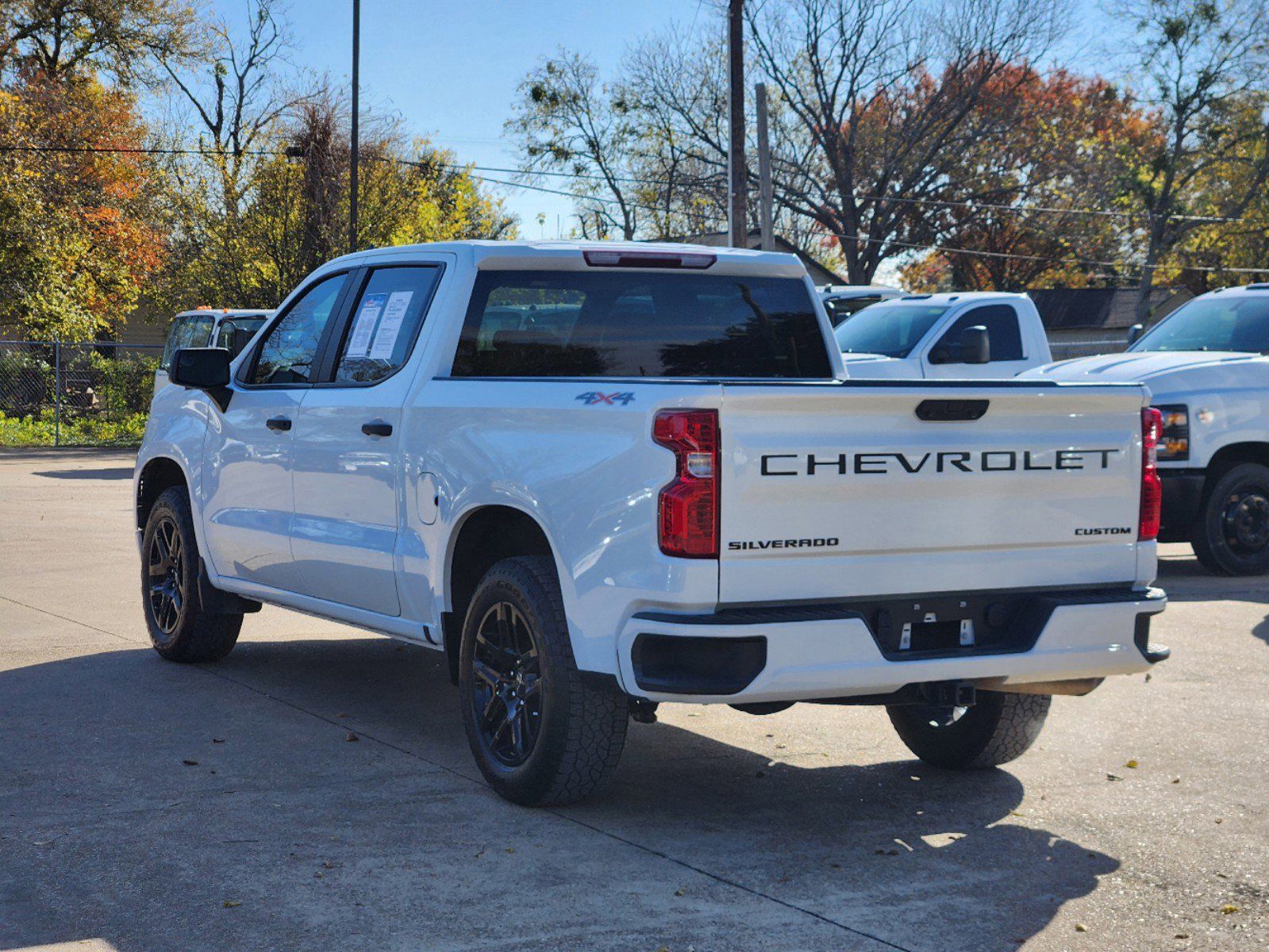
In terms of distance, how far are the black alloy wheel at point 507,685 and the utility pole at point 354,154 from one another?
2600 cm

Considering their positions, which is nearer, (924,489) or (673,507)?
(673,507)

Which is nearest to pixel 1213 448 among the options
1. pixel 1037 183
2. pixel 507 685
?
pixel 507 685

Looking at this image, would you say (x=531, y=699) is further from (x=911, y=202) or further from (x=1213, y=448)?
(x=911, y=202)

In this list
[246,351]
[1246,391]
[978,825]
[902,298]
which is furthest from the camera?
[902,298]

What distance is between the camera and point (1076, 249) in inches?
2389

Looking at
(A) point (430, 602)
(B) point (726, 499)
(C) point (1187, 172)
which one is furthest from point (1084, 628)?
(C) point (1187, 172)

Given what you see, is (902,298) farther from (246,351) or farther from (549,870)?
(549,870)

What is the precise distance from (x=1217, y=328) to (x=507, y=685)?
886cm

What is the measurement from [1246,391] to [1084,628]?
682 cm

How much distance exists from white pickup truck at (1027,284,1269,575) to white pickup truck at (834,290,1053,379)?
281 cm

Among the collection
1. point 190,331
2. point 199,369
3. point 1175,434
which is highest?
point 190,331

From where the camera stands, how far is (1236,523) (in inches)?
452

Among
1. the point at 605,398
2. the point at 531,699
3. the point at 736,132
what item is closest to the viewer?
the point at 605,398

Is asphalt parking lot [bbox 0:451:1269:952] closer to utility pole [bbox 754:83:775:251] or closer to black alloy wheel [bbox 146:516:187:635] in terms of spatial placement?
black alloy wheel [bbox 146:516:187:635]
